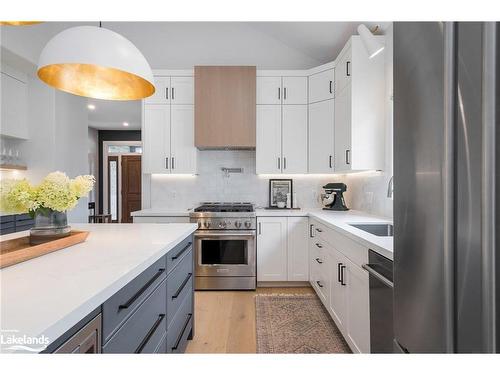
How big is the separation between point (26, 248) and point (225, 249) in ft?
6.85

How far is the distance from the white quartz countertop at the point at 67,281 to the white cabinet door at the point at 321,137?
2.19 meters

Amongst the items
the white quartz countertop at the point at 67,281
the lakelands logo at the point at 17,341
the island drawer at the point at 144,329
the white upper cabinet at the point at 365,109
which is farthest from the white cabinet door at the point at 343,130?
the lakelands logo at the point at 17,341

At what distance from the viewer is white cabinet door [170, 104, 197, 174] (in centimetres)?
326

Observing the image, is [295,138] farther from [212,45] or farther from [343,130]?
[212,45]

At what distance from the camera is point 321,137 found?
311 cm

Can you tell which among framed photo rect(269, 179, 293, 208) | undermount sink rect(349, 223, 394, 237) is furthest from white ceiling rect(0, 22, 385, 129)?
undermount sink rect(349, 223, 394, 237)

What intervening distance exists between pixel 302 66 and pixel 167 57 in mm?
1784

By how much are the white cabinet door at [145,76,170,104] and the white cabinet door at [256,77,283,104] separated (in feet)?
3.53

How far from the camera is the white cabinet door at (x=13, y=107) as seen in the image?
3.16 m

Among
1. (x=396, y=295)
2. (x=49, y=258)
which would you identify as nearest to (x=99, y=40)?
(x=49, y=258)

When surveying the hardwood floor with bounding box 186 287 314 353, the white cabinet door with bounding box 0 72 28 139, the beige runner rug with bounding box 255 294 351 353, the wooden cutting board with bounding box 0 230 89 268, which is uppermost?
the white cabinet door with bounding box 0 72 28 139

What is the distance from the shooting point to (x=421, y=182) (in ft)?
2.40

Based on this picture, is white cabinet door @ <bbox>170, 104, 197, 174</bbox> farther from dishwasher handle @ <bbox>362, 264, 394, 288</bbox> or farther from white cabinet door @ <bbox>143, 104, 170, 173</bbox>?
dishwasher handle @ <bbox>362, 264, 394, 288</bbox>
